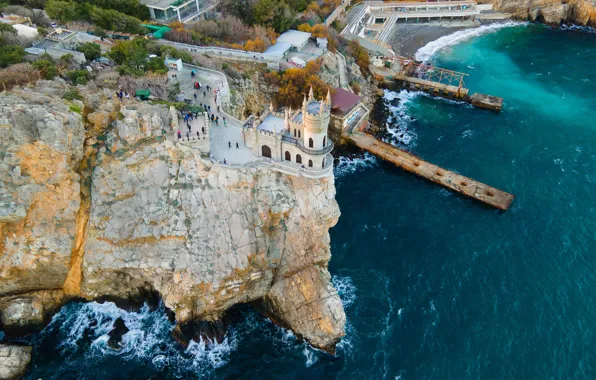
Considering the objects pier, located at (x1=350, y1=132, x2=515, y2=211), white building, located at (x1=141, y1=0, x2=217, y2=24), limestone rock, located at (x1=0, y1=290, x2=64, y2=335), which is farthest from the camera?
white building, located at (x1=141, y1=0, x2=217, y2=24)

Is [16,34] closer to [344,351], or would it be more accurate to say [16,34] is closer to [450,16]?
[344,351]

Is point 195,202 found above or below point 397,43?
above

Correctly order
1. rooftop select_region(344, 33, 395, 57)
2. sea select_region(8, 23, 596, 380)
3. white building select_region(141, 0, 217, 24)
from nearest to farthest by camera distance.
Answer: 1. sea select_region(8, 23, 596, 380)
2. white building select_region(141, 0, 217, 24)
3. rooftop select_region(344, 33, 395, 57)

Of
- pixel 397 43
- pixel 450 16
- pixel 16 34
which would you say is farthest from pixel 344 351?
pixel 450 16

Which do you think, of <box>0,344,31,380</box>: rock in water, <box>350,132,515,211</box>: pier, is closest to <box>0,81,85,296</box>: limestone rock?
<box>0,344,31,380</box>: rock in water

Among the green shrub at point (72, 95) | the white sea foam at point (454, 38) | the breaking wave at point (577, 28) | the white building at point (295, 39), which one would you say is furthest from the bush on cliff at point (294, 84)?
the breaking wave at point (577, 28)

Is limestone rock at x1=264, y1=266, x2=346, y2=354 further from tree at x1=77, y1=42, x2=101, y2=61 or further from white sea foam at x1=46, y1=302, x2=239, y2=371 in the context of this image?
tree at x1=77, y1=42, x2=101, y2=61
